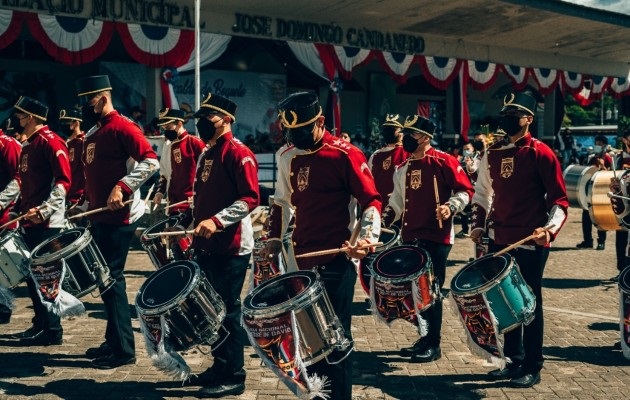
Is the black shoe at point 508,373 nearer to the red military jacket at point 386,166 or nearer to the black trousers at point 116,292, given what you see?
the black trousers at point 116,292

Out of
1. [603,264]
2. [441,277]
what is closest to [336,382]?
[441,277]

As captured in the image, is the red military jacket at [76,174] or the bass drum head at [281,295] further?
the red military jacket at [76,174]

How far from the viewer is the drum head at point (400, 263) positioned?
239 inches

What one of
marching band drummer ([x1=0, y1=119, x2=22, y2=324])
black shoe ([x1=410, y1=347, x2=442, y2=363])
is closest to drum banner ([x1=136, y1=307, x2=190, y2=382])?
black shoe ([x1=410, y1=347, x2=442, y2=363])

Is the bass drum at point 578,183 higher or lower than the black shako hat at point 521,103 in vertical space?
lower

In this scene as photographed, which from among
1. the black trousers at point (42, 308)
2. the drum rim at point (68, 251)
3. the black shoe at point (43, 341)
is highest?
the drum rim at point (68, 251)

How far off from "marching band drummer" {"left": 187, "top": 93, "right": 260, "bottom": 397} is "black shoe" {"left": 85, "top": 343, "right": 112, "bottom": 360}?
1.13 meters

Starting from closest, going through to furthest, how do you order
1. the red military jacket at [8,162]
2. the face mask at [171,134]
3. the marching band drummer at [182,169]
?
1. the red military jacket at [8,162]
2. the marching band drummer at [182,169]
3. the face mask at [171,134]

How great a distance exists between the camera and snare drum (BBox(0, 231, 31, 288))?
7.05m

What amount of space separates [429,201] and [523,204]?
1.18 meters

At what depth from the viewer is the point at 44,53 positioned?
21000 mm

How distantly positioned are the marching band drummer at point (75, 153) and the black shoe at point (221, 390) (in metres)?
3.26

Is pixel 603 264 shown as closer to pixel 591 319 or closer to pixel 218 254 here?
pixel 591 319

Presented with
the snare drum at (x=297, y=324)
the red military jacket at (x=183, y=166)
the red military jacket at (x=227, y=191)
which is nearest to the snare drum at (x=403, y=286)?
the red military jacket at (x=227, y=191)
